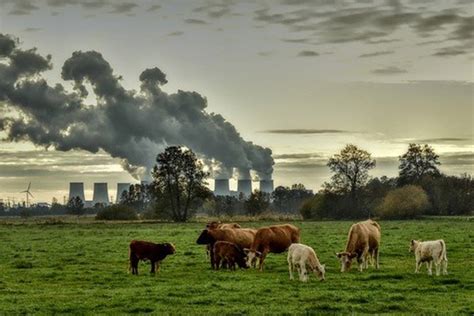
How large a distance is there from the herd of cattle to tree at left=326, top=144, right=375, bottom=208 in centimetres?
7342

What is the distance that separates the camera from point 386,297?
19609 millimetres

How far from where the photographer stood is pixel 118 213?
340 feet

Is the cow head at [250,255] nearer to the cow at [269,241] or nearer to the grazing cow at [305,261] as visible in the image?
the cow at [269,241]

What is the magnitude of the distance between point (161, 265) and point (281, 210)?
510 ft

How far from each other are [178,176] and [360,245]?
73.0 meters

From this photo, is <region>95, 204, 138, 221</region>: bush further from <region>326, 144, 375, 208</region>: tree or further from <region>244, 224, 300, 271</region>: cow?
<region>244, 224, 300, 271</region>: cow

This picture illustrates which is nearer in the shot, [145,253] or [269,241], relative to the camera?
[145,253]

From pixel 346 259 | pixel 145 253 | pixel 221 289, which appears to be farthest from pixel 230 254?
pixel 221 289

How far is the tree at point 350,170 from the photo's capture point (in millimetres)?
103000

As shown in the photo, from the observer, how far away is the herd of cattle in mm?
24375

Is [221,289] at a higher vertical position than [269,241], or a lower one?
lower

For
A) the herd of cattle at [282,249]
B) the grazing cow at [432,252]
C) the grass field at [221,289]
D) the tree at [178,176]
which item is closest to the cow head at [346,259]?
the herd of cattle at [282,249]

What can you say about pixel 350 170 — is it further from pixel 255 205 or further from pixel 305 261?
pixel 305 261

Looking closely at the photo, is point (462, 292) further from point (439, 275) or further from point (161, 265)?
point (161, 265)
